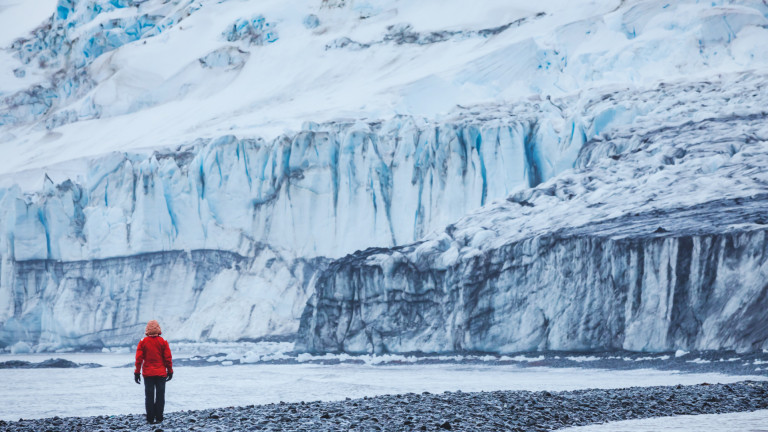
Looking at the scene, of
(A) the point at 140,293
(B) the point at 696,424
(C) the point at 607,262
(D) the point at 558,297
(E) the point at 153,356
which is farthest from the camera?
(A) the point at 140,293

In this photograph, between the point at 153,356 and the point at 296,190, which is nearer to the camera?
the point at 153,356

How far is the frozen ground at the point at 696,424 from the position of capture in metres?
8.13

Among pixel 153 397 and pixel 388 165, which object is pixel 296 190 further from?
pixel 153 397

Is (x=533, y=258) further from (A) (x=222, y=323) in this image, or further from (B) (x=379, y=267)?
(A) (x=222, y=323)

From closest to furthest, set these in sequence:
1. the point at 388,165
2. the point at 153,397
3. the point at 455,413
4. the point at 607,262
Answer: the point at 153,397, the point at 455,413, the point at 607,262, the point at 388,165

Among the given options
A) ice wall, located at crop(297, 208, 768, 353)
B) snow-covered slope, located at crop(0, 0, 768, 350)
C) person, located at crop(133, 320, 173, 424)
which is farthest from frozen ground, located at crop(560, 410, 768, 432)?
snow-covered slope, located at crop(0, 0, 768, 350)

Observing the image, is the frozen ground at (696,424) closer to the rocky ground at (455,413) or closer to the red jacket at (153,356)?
the rocky ground at (455,413)

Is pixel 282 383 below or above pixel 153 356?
below

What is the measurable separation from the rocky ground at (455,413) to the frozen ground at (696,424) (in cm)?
33

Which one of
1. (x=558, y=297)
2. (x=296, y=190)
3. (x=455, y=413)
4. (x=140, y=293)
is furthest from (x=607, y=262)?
(x=140, y=293)

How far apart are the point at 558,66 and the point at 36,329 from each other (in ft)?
74.4

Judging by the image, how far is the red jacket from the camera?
8.31m

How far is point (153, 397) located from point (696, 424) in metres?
4.99

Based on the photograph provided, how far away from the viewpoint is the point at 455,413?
927 cm
